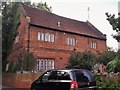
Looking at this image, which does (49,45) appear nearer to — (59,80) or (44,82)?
(44,82)

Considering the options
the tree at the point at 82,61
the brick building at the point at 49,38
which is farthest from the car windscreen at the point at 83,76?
the brick building at the point at 49,38

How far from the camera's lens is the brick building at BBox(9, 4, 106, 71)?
4094cm

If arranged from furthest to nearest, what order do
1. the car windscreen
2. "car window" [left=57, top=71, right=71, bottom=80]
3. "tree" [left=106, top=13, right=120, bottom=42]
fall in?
"tree" [left=106, top=13, right=120, bottom=42] → the car windscreen → "car window" [left=57, top=71, right=71, bottom=80]

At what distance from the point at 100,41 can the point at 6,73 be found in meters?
27.3

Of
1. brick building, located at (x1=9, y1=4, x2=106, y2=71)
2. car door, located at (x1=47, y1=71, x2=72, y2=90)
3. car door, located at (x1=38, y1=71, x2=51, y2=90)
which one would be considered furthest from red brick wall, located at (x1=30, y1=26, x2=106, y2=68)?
car door, located at (x1=47, y1=71, x2=72, y2=90)

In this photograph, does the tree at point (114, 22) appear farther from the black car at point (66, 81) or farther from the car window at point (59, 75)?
the car window at point (59, 75)

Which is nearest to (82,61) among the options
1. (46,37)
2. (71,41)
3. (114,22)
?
(46,37)

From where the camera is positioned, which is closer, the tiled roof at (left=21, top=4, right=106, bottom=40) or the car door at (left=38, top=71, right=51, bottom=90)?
the car door at (left=38, top=71, right=51, bottom=90)

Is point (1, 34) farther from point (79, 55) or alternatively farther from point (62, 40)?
point (62, 40)

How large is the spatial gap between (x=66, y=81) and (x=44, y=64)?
26.6 m

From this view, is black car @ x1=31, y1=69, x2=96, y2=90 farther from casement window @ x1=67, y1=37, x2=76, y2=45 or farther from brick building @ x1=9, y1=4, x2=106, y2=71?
casement window @ x1=67, y1=37, x2=76, y2=45

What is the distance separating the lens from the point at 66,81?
16016 mm

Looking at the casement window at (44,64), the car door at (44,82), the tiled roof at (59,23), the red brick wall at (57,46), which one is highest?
the tiled roof at (59,23)

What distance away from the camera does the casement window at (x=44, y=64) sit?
41562 millimetres
